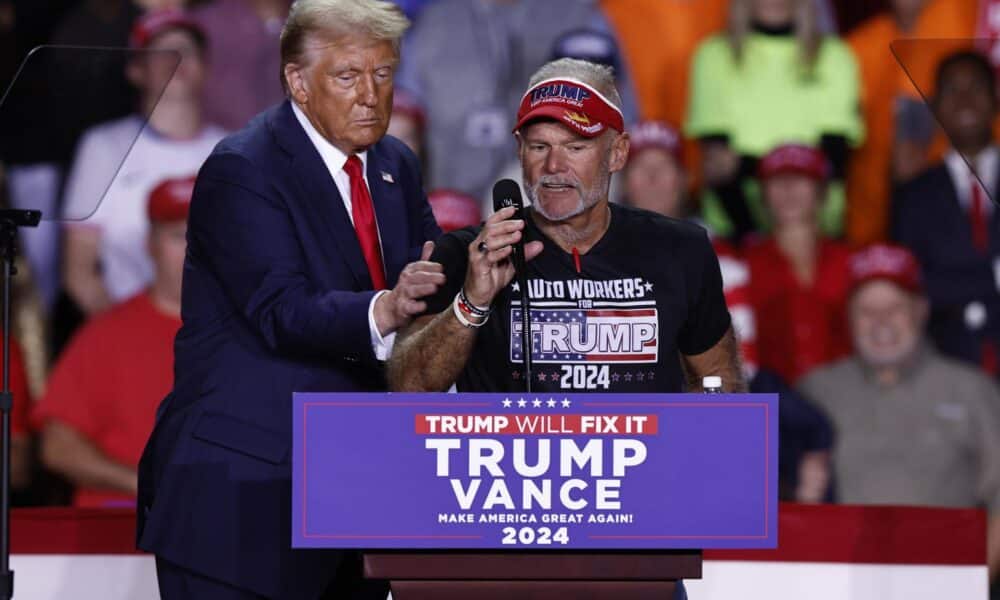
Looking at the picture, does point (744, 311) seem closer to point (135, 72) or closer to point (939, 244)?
point (939, 244)

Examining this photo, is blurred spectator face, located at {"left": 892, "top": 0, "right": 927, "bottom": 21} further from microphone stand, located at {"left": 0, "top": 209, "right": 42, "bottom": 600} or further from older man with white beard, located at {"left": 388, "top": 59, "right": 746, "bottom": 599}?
microphone stand, located at {"left": 0, "top": 209, "right": 42, "bottom": 600}

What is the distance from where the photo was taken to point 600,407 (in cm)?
247

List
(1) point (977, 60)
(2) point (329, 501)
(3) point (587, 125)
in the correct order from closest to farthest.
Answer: (2) point (329, 501), (3) point (587, 125), (1) point (977, 60)

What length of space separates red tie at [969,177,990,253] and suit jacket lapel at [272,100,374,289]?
326 cm

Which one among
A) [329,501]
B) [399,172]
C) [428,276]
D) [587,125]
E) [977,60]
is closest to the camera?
[329,501]

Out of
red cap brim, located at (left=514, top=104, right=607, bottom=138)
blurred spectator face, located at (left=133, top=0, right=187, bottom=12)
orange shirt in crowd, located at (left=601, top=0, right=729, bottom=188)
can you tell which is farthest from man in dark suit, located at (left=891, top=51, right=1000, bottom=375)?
red cap brim, located at (left=514, top=104, right=607, bottom=138)

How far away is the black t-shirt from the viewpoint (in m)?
2.93

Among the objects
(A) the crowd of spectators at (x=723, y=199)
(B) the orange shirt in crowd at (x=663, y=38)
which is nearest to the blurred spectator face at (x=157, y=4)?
(A) the crowd of spectators at (x=723, y=199)

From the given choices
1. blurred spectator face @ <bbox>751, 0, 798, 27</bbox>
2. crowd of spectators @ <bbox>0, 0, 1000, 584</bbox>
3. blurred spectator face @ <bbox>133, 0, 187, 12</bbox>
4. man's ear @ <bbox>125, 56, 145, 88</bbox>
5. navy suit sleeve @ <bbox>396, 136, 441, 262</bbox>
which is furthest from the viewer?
blurred spectator face @ <bbox>133, 0, 187, 12</bbox>

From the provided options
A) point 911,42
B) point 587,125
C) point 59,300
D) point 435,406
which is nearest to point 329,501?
point 435,406

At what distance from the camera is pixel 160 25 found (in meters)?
5.75

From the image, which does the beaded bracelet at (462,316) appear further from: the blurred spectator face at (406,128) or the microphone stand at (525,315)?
the blurred spectator face at (406,128)

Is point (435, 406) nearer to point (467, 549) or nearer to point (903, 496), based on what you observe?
point (467, 549)

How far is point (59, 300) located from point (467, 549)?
11.7 ft
